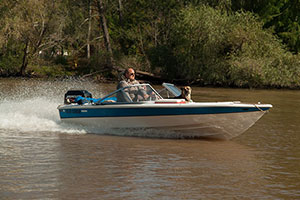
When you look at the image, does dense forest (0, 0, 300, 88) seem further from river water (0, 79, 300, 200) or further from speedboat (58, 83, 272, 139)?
speedboat (58, 83, 272, 139)

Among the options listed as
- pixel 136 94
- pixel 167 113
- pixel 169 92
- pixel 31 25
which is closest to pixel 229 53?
pixel 31 25

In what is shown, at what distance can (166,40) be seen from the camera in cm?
4428

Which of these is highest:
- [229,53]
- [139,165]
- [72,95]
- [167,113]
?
[229,53]

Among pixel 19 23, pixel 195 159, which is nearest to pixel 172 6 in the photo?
pixel 19 23

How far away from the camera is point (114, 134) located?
12.7 metres

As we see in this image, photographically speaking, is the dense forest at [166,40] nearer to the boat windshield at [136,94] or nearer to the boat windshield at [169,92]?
the boat windshield at [169,92]

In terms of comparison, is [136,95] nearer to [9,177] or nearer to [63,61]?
[9,177]

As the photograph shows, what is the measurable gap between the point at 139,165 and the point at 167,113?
2881 millimetres

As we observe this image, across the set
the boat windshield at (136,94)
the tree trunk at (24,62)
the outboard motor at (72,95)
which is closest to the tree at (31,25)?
the tree trunk at (24,62)

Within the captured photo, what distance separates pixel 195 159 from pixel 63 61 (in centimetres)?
4161

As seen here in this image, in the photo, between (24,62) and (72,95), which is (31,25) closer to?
(24,62)

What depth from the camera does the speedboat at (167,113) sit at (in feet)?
37.1

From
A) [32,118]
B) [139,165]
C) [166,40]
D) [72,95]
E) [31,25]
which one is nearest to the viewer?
[139,165]

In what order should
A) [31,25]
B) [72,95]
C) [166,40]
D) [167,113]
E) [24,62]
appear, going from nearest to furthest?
1. [167,113]
2. [72,95]
3. [31,25]
4. [24,62]
5. [166,40]
